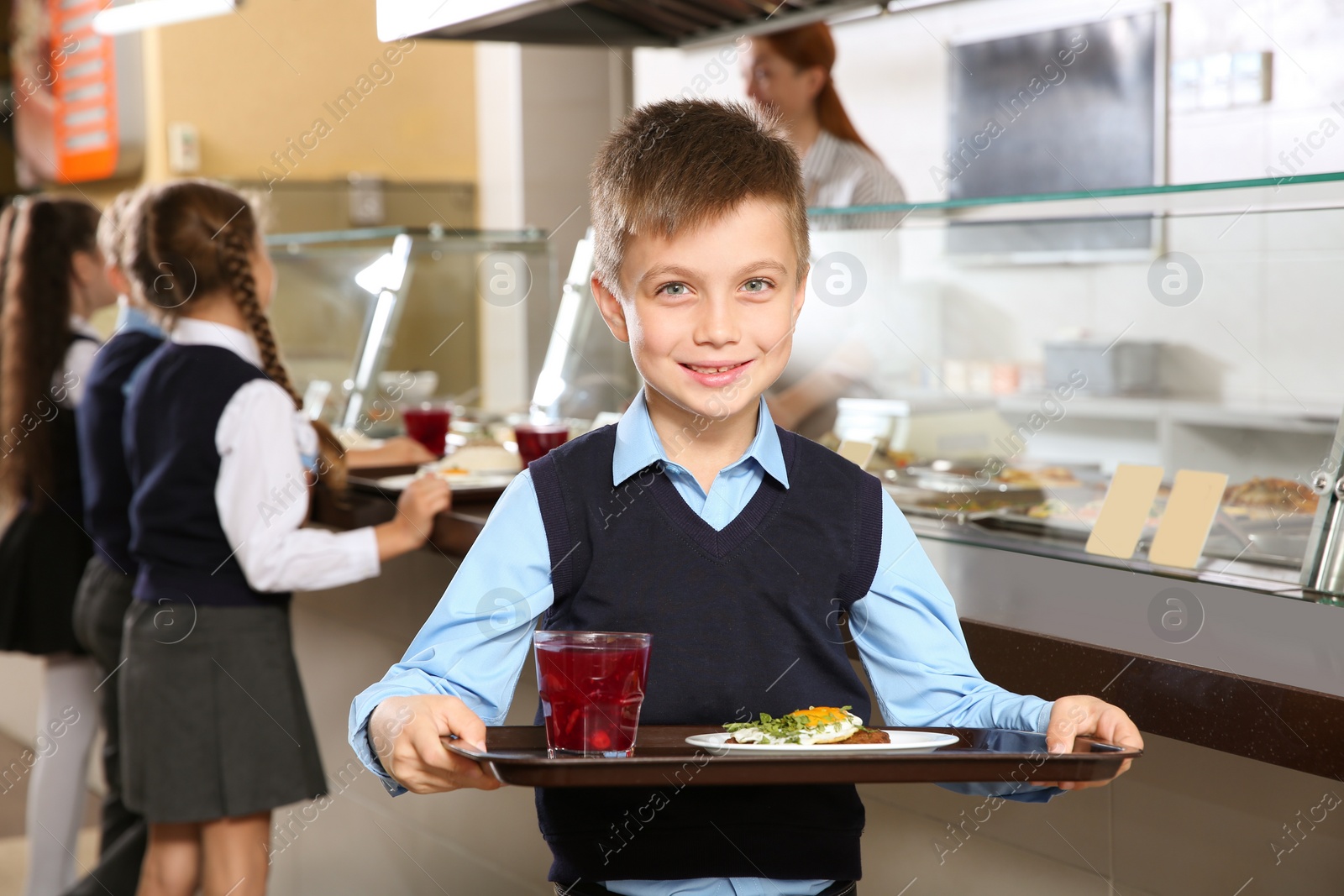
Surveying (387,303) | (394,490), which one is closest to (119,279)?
(387,303)

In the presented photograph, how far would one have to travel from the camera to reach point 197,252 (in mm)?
2451

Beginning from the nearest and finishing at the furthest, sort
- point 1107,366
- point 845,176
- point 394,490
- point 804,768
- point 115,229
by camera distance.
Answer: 1. point 804,768
2. point 394,490
3. point 115,229
4. point 845,176
5. point 1107,366

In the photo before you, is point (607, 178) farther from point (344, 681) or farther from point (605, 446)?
point (344, 681)

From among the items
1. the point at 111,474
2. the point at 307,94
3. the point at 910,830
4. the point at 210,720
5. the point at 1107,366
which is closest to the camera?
the point at 910,830

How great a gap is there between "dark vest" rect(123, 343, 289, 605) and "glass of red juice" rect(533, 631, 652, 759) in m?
1.47

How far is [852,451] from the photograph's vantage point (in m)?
2.15

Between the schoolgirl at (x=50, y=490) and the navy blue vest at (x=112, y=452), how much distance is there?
17.3 inches

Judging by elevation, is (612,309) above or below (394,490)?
above

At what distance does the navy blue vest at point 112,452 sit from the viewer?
8.89ft

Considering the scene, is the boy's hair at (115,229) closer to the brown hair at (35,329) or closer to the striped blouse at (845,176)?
the brown hair at (35,329)

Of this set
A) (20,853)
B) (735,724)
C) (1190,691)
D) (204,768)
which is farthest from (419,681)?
(20,853)

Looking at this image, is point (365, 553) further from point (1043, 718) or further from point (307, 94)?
point (307, 94)

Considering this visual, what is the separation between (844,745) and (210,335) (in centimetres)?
179

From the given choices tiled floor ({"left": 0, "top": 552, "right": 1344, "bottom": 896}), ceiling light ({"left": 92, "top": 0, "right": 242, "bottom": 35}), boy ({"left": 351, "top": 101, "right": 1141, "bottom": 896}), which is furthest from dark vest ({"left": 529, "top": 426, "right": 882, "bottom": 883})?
ceiling light ({"left": 92, "top": 0, "right": 242, "bottom": 35})
